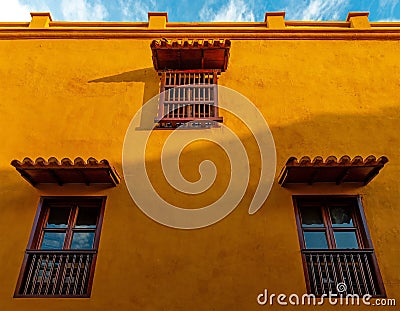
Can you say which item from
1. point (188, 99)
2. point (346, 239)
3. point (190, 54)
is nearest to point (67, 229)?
point (188, 99)

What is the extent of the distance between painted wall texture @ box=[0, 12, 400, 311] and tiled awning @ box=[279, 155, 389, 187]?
0.49 ft

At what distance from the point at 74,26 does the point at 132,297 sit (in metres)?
5.83

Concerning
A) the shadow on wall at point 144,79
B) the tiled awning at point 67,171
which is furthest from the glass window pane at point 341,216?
the shadow on wall at point 144,79

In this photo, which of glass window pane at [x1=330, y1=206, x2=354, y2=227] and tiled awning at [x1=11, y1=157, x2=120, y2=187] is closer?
tiled awning at [x1=11, y1=157, x2=120, y2=187]

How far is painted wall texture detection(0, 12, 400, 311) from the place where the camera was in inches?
208

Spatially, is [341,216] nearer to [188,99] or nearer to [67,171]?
[188,99]

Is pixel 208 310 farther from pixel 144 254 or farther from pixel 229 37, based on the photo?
pixel 229 37

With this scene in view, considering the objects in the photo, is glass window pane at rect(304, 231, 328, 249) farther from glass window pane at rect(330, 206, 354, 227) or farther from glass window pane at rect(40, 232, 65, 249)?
glass window pane at rect(40, 232, 65, 249)

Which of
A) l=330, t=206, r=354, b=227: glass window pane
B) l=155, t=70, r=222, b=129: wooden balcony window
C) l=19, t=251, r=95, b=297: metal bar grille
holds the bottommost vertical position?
l=19, t=251, r=95, b=297: metal bar grille

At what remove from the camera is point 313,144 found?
665 cm

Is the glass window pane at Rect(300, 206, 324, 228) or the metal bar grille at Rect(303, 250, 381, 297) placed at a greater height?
the glass window pane at Rect(300, 206, 324, 228)

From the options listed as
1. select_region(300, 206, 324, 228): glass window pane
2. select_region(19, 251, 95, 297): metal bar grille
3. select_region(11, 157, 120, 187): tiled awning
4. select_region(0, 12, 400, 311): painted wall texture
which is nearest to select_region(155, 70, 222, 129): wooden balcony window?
select_region(0, 12, 400, 311): painted wall texture

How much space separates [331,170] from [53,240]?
13.4ft

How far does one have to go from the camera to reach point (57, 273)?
5273 millimetres
